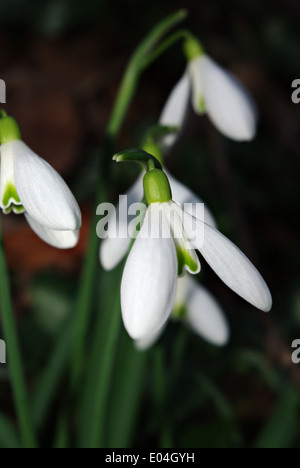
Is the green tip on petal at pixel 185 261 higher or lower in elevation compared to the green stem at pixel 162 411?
higher

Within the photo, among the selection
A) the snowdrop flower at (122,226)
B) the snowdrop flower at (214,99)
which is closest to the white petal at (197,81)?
the snowdrop flower at (214,99)

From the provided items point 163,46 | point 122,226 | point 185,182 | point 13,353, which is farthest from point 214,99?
point 185,182

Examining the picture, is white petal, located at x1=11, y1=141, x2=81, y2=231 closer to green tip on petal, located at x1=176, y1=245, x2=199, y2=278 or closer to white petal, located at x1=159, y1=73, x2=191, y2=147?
green tip on petal, located at x1=176, y1=245, x2=199, y2=278

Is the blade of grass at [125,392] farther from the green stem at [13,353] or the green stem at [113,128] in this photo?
the green stem at [13,353]

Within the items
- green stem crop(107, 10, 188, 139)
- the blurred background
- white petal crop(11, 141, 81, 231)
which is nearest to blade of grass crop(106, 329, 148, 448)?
the blurred background

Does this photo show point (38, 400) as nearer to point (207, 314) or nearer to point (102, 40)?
point (207, 314)

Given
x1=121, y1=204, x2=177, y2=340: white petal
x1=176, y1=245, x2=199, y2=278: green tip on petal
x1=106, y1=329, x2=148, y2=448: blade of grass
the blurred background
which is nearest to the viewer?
x1=121, y1=204, x2=177, y2=340: white petal
